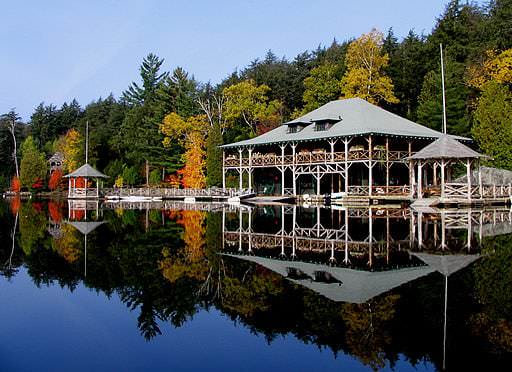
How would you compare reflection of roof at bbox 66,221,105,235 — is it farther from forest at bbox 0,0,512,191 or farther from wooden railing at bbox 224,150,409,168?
forest at bbox 0,0,512,191

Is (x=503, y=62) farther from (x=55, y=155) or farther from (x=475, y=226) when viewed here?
(x=55, y=155)

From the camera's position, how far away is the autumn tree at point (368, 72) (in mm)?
49938

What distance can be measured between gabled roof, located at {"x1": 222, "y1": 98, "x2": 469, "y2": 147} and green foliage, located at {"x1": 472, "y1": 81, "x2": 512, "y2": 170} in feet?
7.92

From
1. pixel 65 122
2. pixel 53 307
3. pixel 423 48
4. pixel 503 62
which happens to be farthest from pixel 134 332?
pixel 65 122

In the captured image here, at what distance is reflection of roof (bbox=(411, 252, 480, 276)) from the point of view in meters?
10.9

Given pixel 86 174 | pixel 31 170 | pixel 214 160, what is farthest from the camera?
pixel 31 170

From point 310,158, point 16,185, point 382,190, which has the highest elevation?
point 310,158

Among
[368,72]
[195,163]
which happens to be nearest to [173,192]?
[195,163]

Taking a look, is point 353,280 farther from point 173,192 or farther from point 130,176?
point 130,176

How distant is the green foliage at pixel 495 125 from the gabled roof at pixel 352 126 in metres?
2.41

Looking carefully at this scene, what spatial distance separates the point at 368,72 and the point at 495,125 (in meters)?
14.7

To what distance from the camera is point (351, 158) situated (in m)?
37.1

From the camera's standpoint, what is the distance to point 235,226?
21.7 m

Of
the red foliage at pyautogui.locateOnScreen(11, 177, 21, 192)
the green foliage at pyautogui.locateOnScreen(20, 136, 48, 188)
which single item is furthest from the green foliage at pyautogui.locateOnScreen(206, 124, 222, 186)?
the red foliage at pyautogui.locateOnScreen(11, 177, 21, 192)
